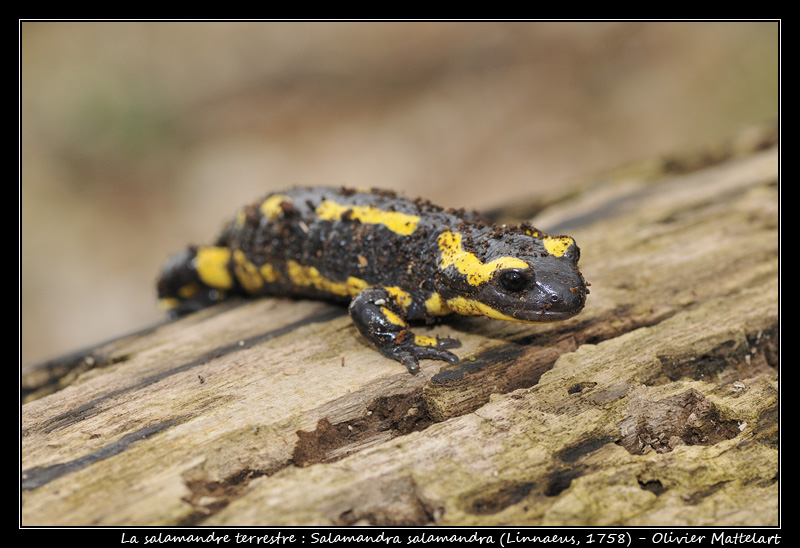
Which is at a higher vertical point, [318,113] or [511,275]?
[318,113]

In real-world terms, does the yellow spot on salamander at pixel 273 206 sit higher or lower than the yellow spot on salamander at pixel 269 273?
higher

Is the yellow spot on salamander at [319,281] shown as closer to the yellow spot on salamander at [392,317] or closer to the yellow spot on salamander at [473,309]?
the yellow spot on salamander at [392,317]

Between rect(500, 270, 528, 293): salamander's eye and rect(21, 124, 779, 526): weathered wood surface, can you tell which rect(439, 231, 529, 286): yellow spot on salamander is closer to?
rect(500, 270, 528, 293): salamander's eye

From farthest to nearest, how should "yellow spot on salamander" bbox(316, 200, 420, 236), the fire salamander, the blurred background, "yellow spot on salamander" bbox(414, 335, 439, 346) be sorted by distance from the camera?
the blurred background
"yellow spot on salamander" bbox(316, 200, 420, 236)
"yellow spot on salamander" bbox(414, 335, 439, 346)
the fire salamander

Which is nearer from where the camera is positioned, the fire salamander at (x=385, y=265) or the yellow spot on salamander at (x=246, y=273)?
the fire salamander at (x=385, y=265)

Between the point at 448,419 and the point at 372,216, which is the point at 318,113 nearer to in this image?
the point at 372,216

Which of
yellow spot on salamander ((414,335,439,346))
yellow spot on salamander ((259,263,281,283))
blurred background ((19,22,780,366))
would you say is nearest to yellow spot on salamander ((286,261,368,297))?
yellow spot on salamander ((259,263,281,283))

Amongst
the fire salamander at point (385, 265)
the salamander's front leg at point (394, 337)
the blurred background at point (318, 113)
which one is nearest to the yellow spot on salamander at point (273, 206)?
the fire salamander at point (385, 265)

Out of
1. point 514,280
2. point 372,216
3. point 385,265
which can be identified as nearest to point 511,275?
point 514,280
